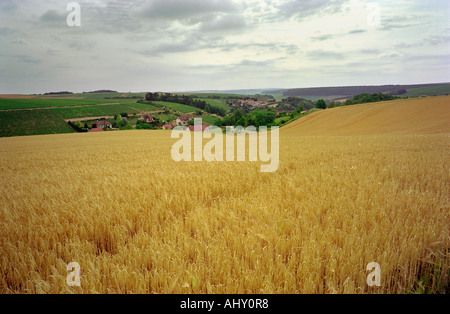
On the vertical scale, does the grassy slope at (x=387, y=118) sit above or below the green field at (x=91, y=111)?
below

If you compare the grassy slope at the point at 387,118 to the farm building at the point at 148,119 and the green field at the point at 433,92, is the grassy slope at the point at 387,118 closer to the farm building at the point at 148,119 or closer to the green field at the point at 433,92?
the farm building at the point at 148,119

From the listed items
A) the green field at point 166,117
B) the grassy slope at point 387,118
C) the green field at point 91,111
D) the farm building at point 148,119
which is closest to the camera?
the grassy slope at point 387,118

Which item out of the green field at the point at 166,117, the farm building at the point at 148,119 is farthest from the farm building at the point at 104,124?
the green field at the point at 166,117

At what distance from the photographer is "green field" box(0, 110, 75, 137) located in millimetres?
64037

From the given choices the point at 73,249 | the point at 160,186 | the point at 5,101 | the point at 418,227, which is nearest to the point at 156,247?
the point at 73,249

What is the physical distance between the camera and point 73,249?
2553 mm

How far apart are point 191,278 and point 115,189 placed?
12.5 feet

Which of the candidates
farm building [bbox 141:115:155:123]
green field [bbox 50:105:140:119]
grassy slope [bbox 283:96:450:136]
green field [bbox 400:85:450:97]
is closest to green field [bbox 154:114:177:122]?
farm building [bbox 141:115:155:123]

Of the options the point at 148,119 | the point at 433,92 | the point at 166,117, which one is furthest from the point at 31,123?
the point at 433,92

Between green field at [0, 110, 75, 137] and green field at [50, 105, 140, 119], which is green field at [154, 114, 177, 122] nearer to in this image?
green field at [50, 105, 140, 119]

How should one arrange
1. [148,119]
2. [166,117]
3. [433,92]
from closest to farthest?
[148,119] < [166,117] < [433,92]

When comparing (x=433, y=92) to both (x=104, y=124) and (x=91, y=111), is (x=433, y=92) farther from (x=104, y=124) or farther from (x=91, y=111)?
(x=91, y=111)

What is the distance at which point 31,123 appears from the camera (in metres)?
70.3

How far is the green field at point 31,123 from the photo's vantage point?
210ft
